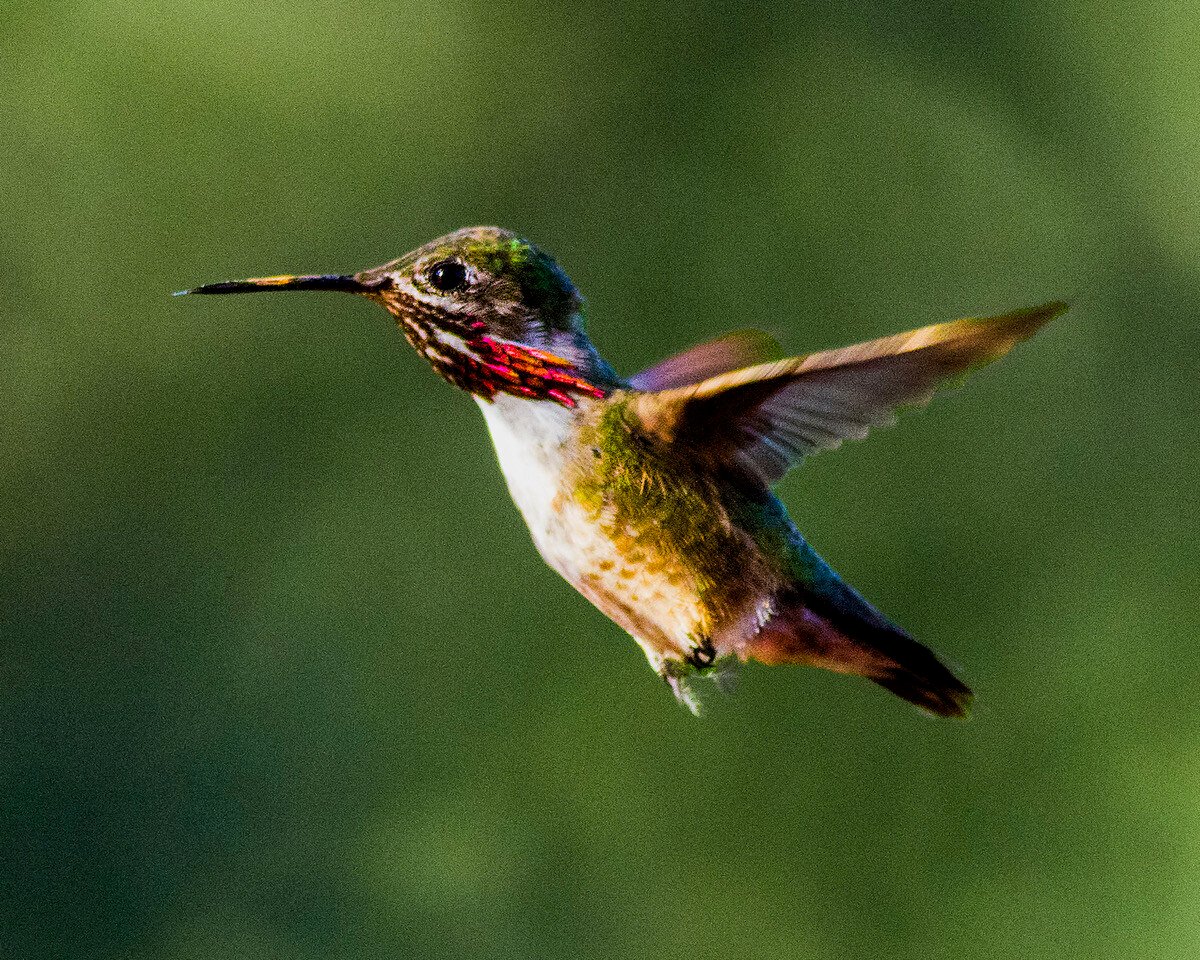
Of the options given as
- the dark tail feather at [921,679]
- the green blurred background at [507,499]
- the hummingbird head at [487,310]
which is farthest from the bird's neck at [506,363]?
the green blurred background at [507,499]

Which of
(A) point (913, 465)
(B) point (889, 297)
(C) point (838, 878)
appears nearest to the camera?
(C) point (838, 878)

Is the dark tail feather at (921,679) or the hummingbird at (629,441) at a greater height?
the hummingbird at (629,441)

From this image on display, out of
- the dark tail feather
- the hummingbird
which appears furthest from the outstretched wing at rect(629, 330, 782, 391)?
the dark tail feather

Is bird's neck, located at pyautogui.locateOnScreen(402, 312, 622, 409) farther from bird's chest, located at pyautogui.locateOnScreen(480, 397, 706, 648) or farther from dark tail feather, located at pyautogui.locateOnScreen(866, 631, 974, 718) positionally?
dark tail feather, located at pyautogui.locateOnScreen(866, 631, 974, 718)

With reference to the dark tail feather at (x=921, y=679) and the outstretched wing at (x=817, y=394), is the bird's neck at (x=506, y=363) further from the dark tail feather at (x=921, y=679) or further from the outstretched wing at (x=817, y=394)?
the dark tail feather at (x=921, y=679)

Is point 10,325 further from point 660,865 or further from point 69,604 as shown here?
point 660,865

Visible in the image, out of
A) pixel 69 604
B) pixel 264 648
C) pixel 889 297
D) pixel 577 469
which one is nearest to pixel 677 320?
pixel 889 297
